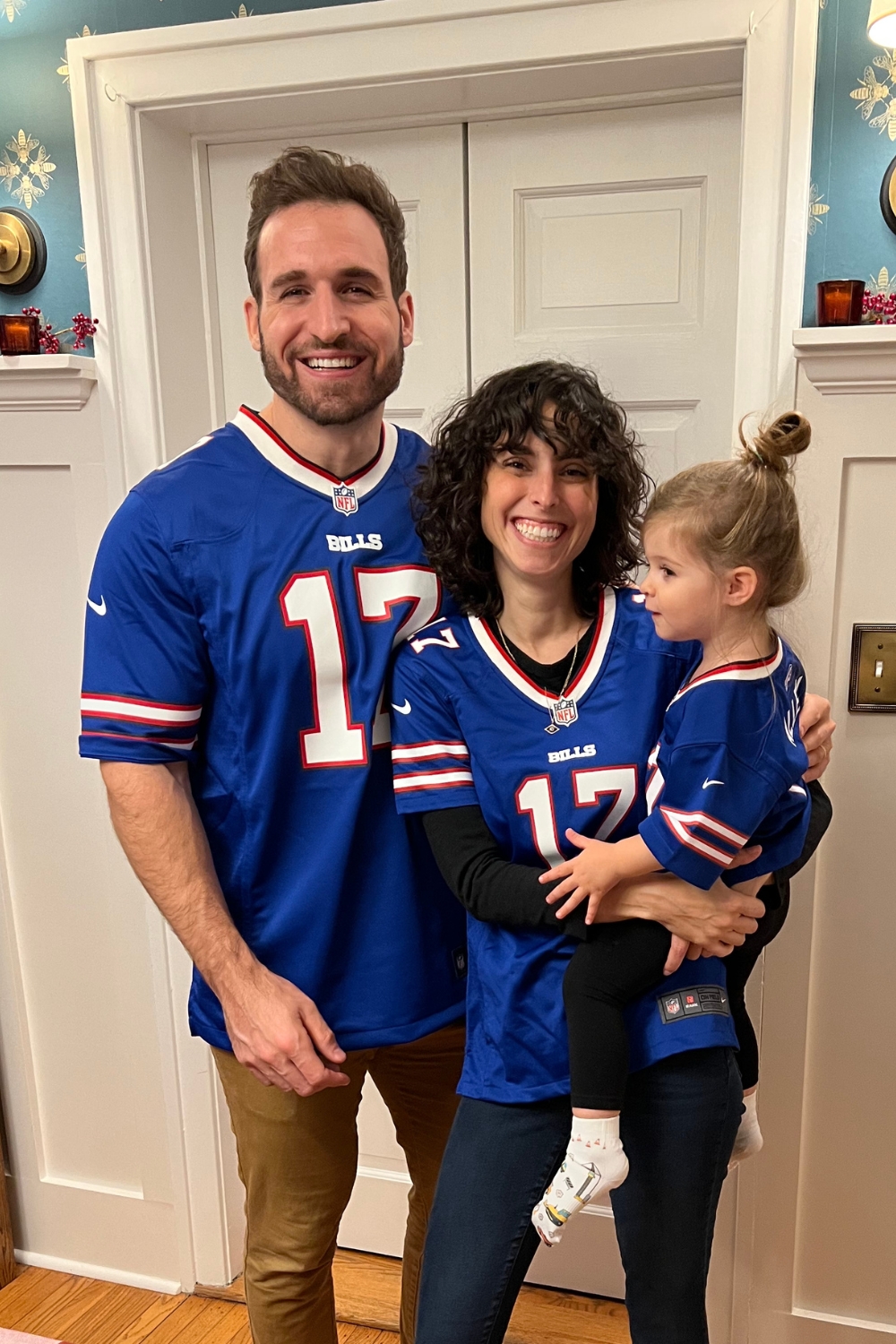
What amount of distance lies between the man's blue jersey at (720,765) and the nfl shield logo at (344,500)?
50 cm

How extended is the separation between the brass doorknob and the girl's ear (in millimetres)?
1371

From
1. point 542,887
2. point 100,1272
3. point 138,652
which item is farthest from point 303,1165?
point 100,1272

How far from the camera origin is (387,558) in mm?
1416

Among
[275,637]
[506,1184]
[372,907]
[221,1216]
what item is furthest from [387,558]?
[221,1216]

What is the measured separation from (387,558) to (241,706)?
0.26 meters

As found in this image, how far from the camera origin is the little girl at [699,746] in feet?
3.71

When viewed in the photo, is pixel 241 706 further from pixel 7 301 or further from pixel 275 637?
pixel 7 301

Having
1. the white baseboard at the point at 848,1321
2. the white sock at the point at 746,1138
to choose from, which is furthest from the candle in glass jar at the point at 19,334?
the white baseboard at the point at 848,1321

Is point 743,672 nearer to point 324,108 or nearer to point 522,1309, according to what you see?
point 324,108

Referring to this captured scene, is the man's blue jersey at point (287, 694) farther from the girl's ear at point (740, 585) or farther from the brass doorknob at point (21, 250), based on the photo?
the brass doorknob at point (21, 250)

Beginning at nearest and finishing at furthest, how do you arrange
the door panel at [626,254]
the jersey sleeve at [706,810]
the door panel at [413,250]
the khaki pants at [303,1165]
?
1. the jersey sleeve at [706,810]
2. the khaki pants at [303,1165]
3. the door panel at [626,254]
4. the door panel at [413,250]

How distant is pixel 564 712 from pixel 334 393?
49cm

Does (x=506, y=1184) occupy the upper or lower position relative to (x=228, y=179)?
lower

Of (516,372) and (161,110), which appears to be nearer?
(516,372)
